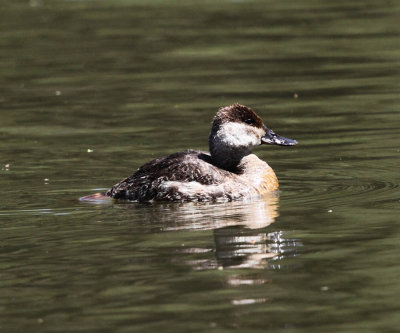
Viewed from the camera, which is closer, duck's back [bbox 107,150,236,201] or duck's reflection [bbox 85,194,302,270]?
duck's reflection [bbox 85,194,302,270]

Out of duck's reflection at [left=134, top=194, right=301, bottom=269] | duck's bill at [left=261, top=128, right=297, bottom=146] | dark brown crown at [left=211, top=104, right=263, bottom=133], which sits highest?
dark brown crown at [left=211, top=104, right=263, bottom=133]

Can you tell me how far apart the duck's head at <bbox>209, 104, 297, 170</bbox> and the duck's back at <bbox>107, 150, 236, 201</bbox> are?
330mm

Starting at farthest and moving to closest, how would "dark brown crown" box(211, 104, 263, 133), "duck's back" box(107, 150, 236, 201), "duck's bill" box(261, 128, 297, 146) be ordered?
"duck's bill" box(261, 128, 297, 146) → "dark brown crown" box(211, 104, 263, 133) → "duck's back" box(107, 150, 236, 201)

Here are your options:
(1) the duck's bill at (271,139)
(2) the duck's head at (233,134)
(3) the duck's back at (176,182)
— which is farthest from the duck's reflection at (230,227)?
(1) the duck's bill at (271,139)

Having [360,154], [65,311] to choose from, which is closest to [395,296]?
[65,311]

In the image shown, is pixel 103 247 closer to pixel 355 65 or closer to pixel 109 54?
pixel 355 65

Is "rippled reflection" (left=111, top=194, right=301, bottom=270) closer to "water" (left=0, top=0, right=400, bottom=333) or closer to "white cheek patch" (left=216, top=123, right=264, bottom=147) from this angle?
"water" (left=0, top=0, right=400, bottom=333)

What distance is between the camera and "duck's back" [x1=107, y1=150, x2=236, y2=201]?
11134mm

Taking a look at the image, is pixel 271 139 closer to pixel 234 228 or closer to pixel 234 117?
pixel 234 117

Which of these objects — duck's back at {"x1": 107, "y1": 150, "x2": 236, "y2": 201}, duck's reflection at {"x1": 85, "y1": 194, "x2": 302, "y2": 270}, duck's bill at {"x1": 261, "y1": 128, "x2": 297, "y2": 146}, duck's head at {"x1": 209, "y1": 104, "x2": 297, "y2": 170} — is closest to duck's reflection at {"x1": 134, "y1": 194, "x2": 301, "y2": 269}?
duck's reflection at {"x1": 85, "y1": 194, "x2": 302, "y2": 270}

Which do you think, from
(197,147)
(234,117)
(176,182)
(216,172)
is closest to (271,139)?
(234,117)

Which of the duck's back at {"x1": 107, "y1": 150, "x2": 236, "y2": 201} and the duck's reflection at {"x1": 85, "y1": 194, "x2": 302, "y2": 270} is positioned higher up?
the duck's back at {"x1": 107, "y1": 150, "x2": 236, "y2": 201}

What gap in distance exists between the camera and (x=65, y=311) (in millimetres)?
7434

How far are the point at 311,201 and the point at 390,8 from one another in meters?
15.0
